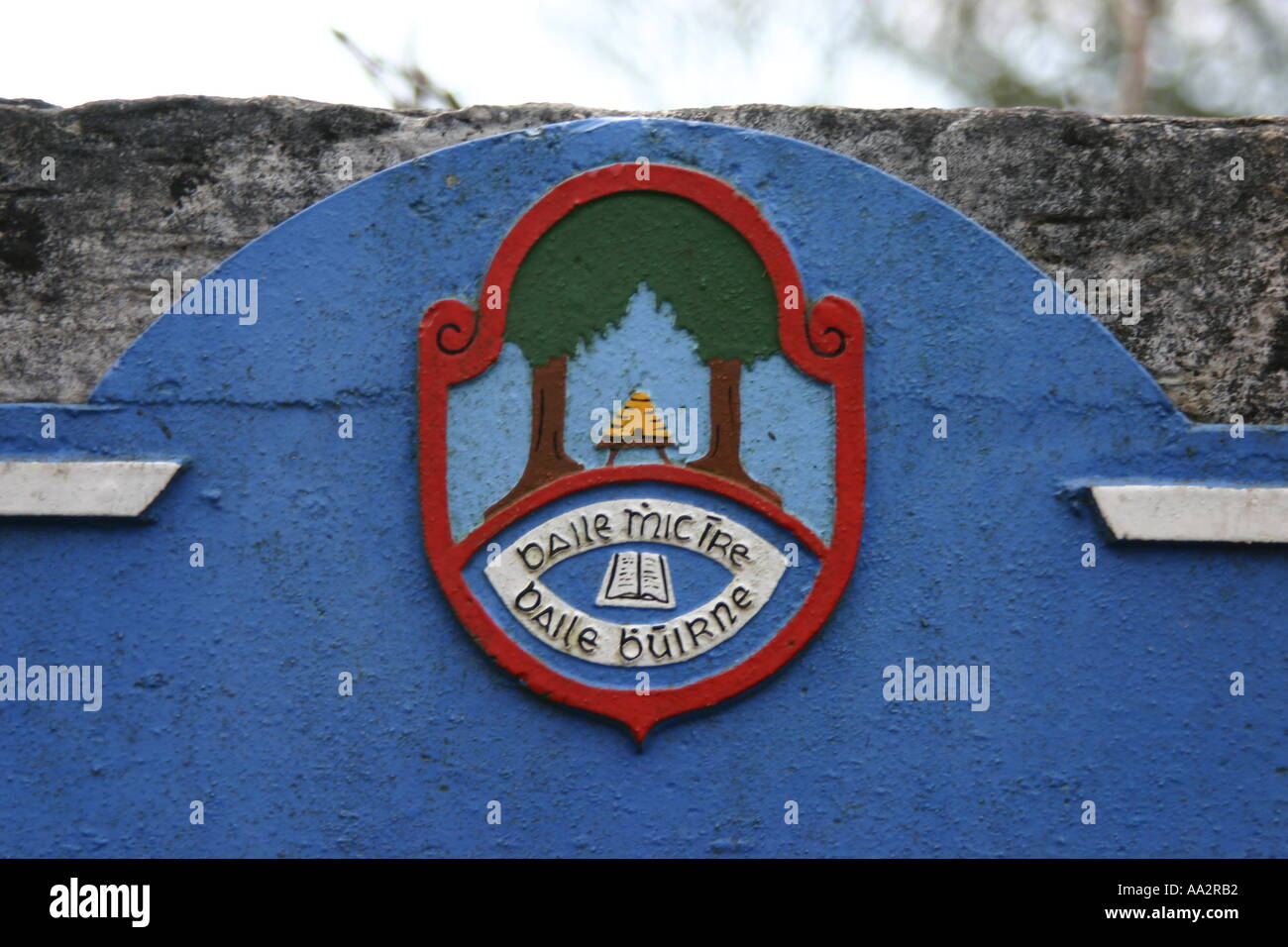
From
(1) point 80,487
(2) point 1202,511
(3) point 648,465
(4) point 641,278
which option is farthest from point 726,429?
(1) point 80,487

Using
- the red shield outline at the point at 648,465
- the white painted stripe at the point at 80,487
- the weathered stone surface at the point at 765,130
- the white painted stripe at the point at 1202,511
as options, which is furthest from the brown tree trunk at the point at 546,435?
the white painted stripe at the point at 1202,511

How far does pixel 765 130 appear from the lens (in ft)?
9.30

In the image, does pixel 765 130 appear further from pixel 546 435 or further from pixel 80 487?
pixel 80 487

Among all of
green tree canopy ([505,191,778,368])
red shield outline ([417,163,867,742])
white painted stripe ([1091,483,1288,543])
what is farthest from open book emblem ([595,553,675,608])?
Result: white painted stripe ([1091,483,1288,543])

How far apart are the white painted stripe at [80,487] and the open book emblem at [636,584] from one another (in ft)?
3.35

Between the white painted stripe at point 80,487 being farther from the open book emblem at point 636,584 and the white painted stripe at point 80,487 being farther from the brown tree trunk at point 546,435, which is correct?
the open book emblem at point 636,584

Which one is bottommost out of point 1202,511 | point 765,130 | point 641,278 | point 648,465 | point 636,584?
point 636,584

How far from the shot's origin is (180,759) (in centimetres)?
270

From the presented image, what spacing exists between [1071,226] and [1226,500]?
73 centimetres

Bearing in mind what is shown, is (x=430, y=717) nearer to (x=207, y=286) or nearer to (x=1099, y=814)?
(x=207, y=286)

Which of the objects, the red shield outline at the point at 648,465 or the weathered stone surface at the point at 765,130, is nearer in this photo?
the red shield outline at the point at 648,465

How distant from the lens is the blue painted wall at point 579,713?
2.69m

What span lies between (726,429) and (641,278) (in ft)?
1.32

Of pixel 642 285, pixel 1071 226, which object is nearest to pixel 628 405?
pixel 642 285
